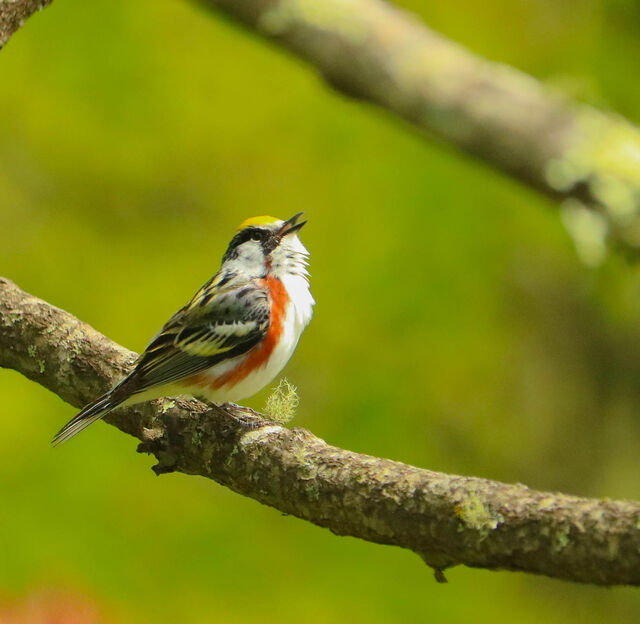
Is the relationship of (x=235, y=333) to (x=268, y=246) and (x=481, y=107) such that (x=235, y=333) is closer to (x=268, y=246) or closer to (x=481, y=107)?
(x=268, y=246)

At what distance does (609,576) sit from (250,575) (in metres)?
3.35

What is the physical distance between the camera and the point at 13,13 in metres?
4.26

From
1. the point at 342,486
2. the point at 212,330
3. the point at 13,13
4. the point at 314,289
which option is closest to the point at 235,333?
the point at 212,330

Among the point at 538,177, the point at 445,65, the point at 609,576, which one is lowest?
the point at 609,576

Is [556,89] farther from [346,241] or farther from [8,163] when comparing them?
[8,163]

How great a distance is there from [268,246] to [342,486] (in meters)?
1.96

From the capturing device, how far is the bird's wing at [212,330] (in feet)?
13.2

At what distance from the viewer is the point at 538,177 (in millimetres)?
5824

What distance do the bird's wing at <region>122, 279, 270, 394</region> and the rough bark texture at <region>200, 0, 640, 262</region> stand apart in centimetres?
224

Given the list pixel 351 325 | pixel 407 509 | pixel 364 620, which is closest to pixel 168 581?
pixel 364 620

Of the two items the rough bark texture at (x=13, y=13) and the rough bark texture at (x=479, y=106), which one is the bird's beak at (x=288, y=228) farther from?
the rough bark texture at (x=479, y=106)

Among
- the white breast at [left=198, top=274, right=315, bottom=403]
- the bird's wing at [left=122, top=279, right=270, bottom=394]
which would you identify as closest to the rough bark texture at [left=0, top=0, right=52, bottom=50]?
the bird's wing at [left=122, top=279, right=270, bottom=394]

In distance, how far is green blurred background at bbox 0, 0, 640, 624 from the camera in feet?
17.8

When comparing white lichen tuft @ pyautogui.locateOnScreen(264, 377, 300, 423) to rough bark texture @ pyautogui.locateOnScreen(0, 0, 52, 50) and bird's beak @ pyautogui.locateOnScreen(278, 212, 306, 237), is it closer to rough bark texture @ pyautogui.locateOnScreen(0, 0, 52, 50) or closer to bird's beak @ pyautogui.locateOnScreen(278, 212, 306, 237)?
bird's beak @ pyautogui.locateOnScreen(278, 212, 306, 237)
